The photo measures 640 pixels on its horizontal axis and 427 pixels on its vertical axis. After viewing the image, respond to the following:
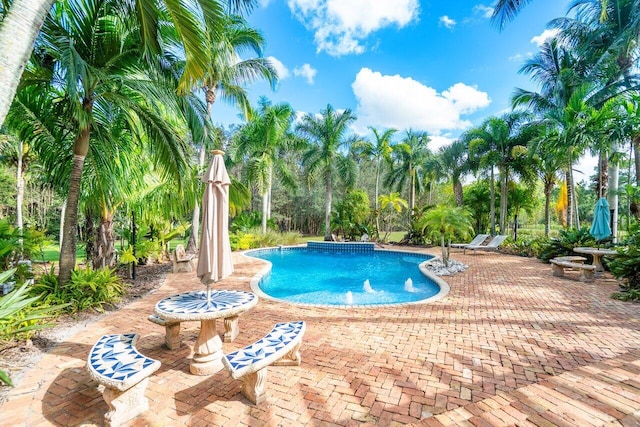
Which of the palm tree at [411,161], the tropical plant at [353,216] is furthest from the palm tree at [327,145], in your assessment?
the palm tree at [411,161]

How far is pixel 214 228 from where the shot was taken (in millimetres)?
3488

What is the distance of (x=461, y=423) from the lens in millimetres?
2180

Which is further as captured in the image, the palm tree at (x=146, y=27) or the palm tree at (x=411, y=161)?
the palm tree at (x=411, y=161)

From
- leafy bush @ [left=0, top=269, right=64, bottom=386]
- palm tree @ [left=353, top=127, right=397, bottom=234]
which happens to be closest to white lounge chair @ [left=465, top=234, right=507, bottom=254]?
palm tree @ [left=353, top=127, right=397, bottom=234]

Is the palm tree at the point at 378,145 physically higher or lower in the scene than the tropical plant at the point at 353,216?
higher

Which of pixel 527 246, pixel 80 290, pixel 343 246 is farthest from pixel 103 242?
pixel 527 246

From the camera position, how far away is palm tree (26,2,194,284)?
4.89m

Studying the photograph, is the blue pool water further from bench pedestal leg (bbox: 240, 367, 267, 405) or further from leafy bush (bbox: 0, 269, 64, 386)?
leafy bush (bbox: 0, 269, 64, 386)

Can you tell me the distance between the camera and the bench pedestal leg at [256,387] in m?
2.77

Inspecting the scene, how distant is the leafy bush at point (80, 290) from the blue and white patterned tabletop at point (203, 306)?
3094 millimetres

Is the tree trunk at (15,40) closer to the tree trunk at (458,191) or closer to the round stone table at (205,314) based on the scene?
the round stone table at (205,314)

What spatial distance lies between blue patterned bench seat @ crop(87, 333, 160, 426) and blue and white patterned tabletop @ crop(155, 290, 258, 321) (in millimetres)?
503

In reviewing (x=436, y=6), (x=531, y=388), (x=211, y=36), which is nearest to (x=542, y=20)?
(x=436, y=6)

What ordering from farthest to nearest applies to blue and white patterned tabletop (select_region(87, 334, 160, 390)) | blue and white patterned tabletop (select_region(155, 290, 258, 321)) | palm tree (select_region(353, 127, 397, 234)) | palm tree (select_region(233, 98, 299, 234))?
palm tree (select_region(353, 127, 397, 234)) → palm tree (select_region(233, 98, 299, 234)) → blue and white patterned tabletop (select_region(155, 290, 258, 321)) → blue and white patterned tabletop (select_region(87, 334, 160, 390))
